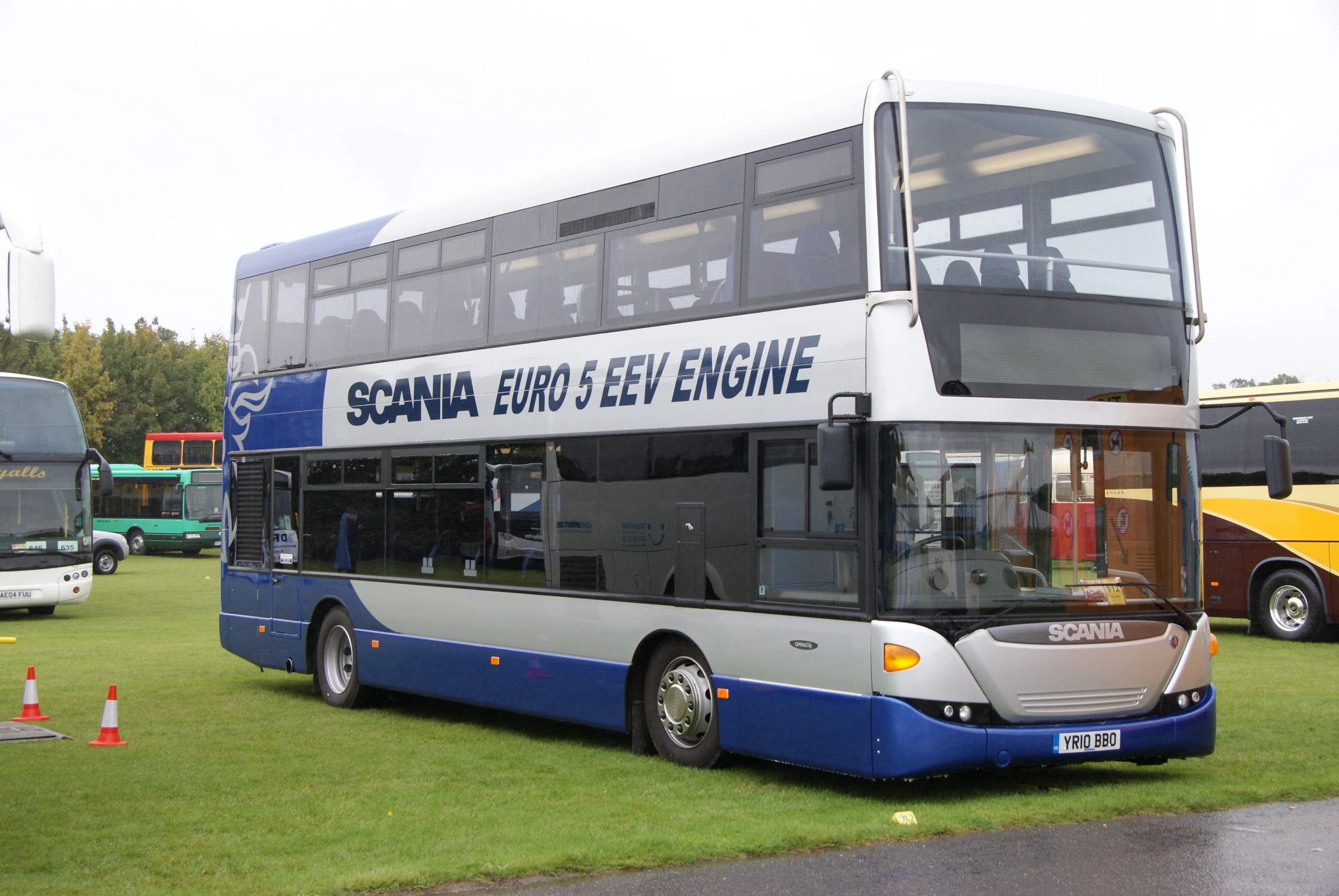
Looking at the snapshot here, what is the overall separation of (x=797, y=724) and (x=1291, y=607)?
541 inches

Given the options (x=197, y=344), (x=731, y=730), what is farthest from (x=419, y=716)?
(x=197, y=344)

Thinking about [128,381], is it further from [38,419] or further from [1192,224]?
[1192,224]

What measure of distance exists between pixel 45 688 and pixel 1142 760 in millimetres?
11248

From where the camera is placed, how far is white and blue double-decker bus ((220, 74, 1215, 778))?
8.92m

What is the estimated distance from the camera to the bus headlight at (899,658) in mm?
8766

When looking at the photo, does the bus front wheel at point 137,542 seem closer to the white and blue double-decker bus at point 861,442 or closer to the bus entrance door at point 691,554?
the white and blue double-decker bus at point 861,442

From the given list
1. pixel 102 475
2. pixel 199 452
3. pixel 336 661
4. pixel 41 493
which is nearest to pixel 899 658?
pixel 336 661

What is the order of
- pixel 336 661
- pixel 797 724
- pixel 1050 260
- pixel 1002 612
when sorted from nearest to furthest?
pixel 1002 612
pixel 1050 260
pixel 797 724
pixel 336 661

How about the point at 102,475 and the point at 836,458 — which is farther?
the point at 102,475

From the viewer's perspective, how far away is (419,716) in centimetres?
1415

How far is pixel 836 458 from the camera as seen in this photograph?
28.7 feet

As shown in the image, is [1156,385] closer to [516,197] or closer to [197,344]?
[516,197]

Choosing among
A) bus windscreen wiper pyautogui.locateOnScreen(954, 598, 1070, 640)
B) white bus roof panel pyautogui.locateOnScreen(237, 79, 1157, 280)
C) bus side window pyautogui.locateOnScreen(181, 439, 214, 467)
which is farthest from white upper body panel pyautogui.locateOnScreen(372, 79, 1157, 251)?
bus side window pyautogui.locateOnScreen(181, 439, 214, 467)

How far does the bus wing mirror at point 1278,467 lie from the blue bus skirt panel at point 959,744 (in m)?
2.03
